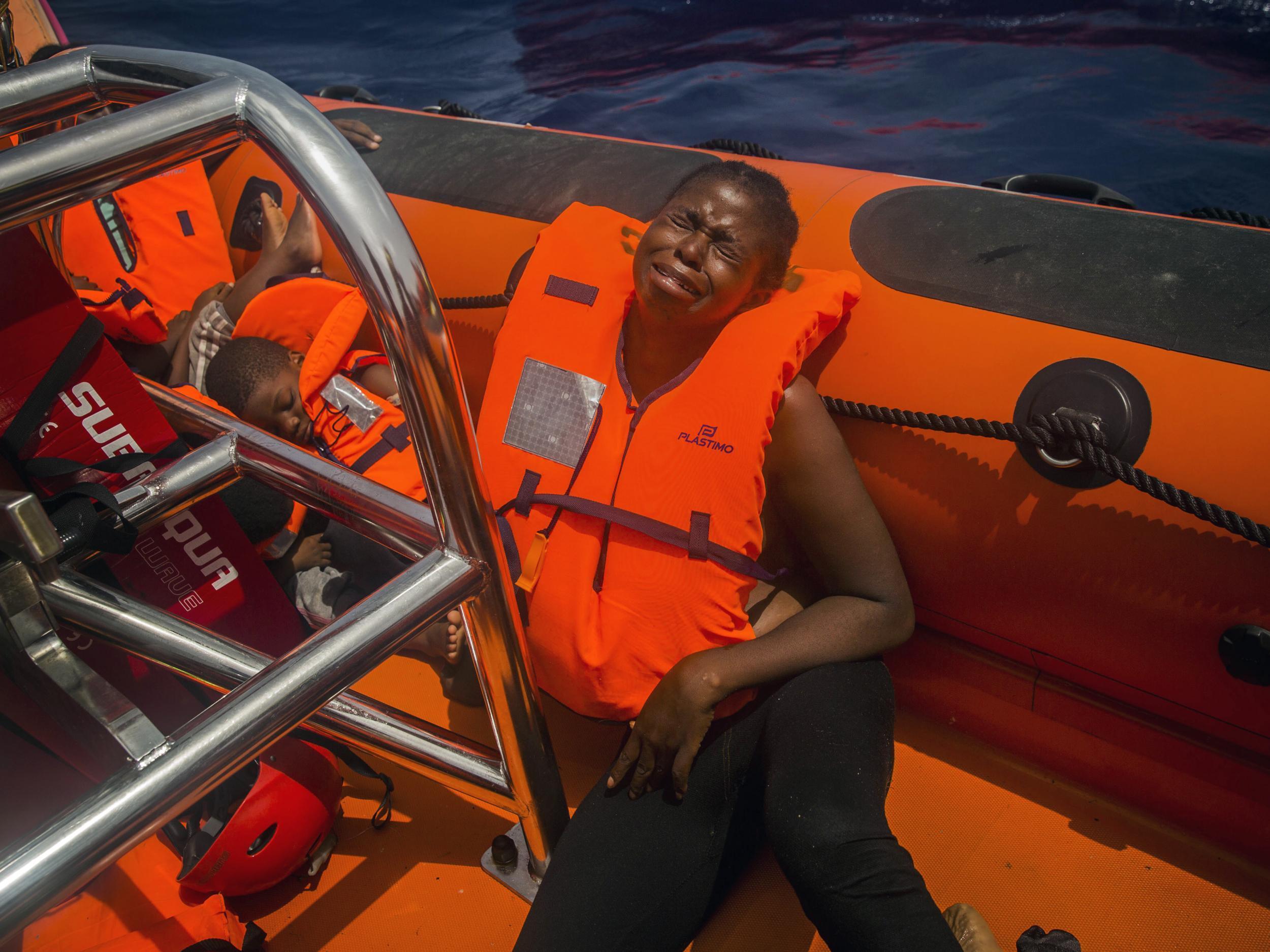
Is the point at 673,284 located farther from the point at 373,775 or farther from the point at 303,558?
the point at 303,558

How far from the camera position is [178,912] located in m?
1.20

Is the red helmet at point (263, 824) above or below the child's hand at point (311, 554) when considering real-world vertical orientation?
above

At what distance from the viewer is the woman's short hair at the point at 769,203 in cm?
146

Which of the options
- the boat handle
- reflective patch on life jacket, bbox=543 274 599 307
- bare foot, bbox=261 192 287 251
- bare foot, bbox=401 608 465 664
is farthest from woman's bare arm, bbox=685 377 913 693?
bare foot, bbox=261 192 287 251

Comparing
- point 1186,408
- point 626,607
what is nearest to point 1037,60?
point 1186,408

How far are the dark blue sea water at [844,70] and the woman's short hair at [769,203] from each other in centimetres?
316

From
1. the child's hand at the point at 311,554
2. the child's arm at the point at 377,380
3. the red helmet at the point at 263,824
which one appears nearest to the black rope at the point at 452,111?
the child's arm at the point at 377,380

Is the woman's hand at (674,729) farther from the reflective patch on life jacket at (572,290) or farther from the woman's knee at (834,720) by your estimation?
the reflective patch on life jacket at (572,290)

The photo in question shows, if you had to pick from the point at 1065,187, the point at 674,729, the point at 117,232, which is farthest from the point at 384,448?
the point at 1065,187

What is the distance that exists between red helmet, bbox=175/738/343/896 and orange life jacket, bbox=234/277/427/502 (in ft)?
2.18

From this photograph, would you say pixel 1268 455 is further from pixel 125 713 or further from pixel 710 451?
pixel 125 713

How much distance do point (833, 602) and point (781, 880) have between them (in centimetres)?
44

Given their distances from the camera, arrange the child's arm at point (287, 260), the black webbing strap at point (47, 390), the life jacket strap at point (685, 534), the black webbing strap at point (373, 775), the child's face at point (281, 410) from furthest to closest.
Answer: the child's arm at point (287, 260), the child's face at point (281, 410), the black webbing strap at point (373, 775), the life jacket strap at point (685, 534), the black webbing strap at point (47, 390)


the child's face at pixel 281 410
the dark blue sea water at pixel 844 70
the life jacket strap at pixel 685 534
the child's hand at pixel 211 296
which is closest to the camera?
the life jacket strap at pixel 685 534
